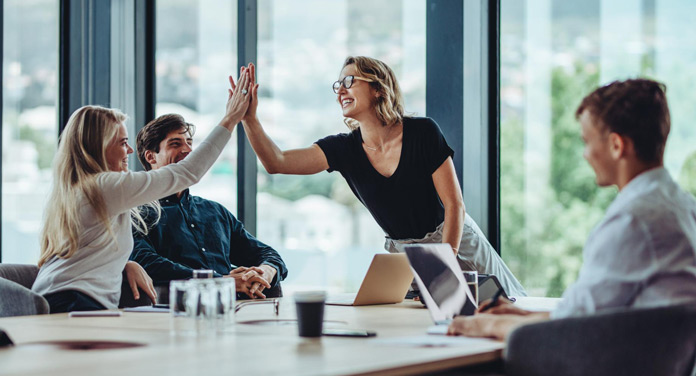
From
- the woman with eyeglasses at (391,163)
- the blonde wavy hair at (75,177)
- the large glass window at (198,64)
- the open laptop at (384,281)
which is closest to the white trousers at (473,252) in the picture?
the woman with eyeglasses at (391,163)

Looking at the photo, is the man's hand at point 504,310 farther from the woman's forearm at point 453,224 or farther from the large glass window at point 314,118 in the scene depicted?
the large glass window at point 314,118

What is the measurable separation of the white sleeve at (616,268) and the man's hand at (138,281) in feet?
5.37

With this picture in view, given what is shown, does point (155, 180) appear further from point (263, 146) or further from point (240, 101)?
point (263, 146)

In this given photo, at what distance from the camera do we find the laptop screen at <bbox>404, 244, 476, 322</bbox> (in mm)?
2045

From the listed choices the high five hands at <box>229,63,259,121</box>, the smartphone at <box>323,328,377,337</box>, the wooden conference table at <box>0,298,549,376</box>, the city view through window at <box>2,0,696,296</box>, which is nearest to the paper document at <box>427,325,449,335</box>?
the wooden conference table at <box>0,298,549,376</box>

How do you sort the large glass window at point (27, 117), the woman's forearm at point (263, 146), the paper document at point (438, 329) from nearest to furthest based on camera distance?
the paper document at point (438, 329) → the woman's forearm at point (263, 146) → the large glass window at point (27, 117)

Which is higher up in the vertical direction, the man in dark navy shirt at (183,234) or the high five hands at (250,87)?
the high five hands at (250,87)

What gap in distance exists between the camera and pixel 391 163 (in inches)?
134

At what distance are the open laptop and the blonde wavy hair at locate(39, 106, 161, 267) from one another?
2.85 feet

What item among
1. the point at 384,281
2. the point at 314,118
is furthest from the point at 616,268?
the point at 314,118

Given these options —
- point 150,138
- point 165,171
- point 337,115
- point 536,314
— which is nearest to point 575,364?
point 536,314

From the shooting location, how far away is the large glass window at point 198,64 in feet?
16.1

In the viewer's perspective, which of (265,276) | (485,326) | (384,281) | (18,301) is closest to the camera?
(485,326)

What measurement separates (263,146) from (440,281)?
1499 mm
